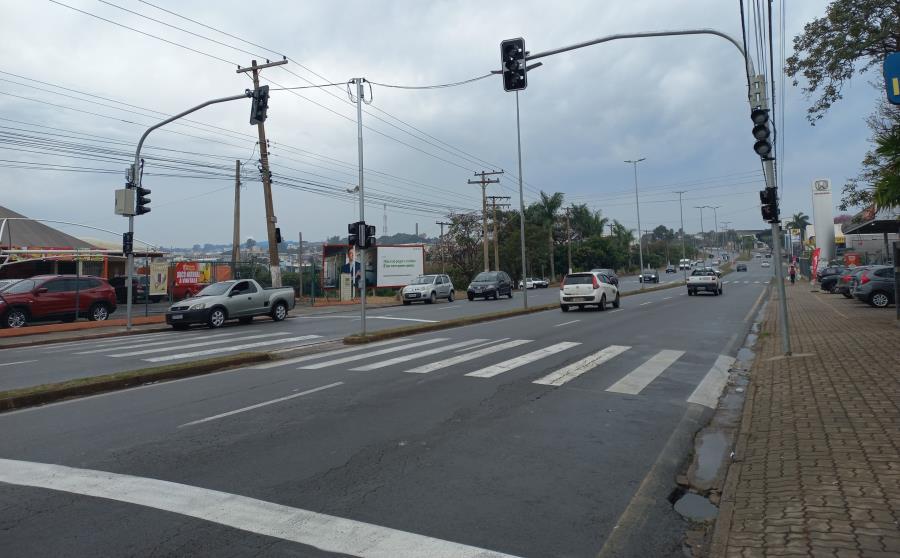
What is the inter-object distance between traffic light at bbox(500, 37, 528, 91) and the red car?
17.7 metres

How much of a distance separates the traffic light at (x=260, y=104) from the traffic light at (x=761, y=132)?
12682mm

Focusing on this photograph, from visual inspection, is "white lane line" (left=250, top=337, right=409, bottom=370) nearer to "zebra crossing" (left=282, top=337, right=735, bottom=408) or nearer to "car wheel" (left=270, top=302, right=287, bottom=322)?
"zebra crossing" (left=282, top=337, right=735, bottom=408)

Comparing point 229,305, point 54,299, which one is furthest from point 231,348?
point 54,299

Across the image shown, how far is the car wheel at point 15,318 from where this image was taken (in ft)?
66.7

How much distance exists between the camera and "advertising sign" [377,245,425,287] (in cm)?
4559

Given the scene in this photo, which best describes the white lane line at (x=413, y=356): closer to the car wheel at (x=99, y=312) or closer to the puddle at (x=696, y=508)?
the puddle at (x=696, y=508)

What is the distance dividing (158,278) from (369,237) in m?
14.6

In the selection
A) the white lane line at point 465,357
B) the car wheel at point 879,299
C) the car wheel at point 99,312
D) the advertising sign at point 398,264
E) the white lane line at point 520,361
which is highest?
the advertising sign at point 398,264

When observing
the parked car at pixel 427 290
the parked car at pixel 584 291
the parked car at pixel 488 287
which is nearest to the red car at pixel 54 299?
the parked car at pixel 427 290

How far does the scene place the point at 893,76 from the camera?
7223mm

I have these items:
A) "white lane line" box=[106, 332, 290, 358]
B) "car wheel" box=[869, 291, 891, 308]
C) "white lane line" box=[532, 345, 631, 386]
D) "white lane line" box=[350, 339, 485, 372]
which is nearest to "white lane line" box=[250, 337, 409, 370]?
"white lane line" box=[350, 339, 485, 372]

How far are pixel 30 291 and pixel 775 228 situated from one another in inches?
885

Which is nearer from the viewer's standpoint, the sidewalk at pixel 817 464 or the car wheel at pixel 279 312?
the sidewalk at pixel 817 464

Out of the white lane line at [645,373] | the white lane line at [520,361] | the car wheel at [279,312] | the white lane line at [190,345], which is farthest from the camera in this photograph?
the car wheel at [279,312]
